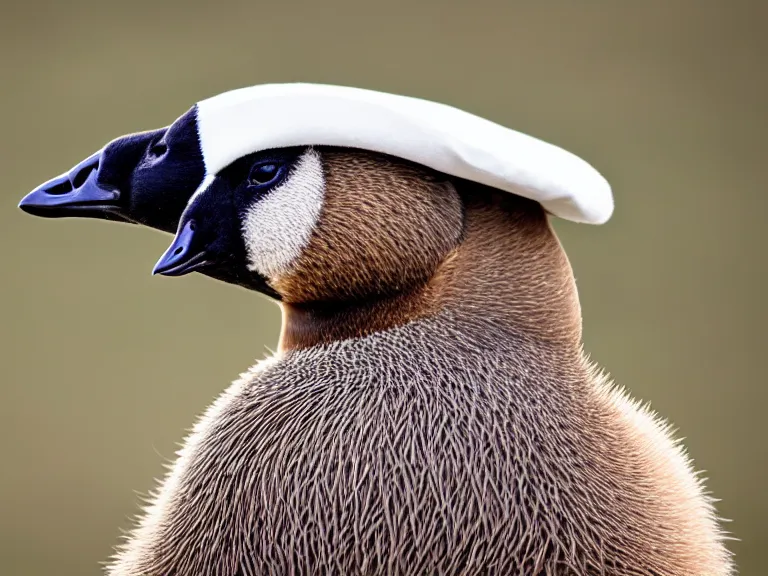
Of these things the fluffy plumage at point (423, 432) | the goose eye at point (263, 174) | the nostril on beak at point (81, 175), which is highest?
the goose eye at point (263, 174)

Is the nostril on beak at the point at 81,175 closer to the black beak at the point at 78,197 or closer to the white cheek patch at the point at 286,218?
the black beak at the point at 78,197

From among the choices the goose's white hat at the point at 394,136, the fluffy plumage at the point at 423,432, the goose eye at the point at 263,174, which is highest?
the goose's white hat at the point at 394,136

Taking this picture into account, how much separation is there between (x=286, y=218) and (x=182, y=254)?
0.20ft

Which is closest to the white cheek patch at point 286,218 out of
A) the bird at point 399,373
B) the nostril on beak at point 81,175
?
the bird at point 399,373

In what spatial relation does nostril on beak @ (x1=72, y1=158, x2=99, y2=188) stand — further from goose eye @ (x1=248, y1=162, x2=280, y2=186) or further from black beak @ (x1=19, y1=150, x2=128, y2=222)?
goose eye @ (x1=248, y1=162, x2=280, y2=186)

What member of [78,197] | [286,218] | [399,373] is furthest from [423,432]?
[78,197]

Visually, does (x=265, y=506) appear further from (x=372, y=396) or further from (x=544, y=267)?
(x=544, y=267)

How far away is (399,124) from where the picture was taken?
1.90ft

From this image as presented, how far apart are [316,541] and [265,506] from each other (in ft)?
0.11

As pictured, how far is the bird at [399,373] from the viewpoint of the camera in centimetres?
57

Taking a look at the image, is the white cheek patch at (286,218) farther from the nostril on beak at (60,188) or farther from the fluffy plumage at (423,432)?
the nostril on beak at (60,188)

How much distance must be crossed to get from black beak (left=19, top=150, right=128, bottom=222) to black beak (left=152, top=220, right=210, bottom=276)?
52mm

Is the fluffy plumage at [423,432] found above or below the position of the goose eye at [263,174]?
below

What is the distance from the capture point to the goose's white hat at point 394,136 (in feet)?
1.89
